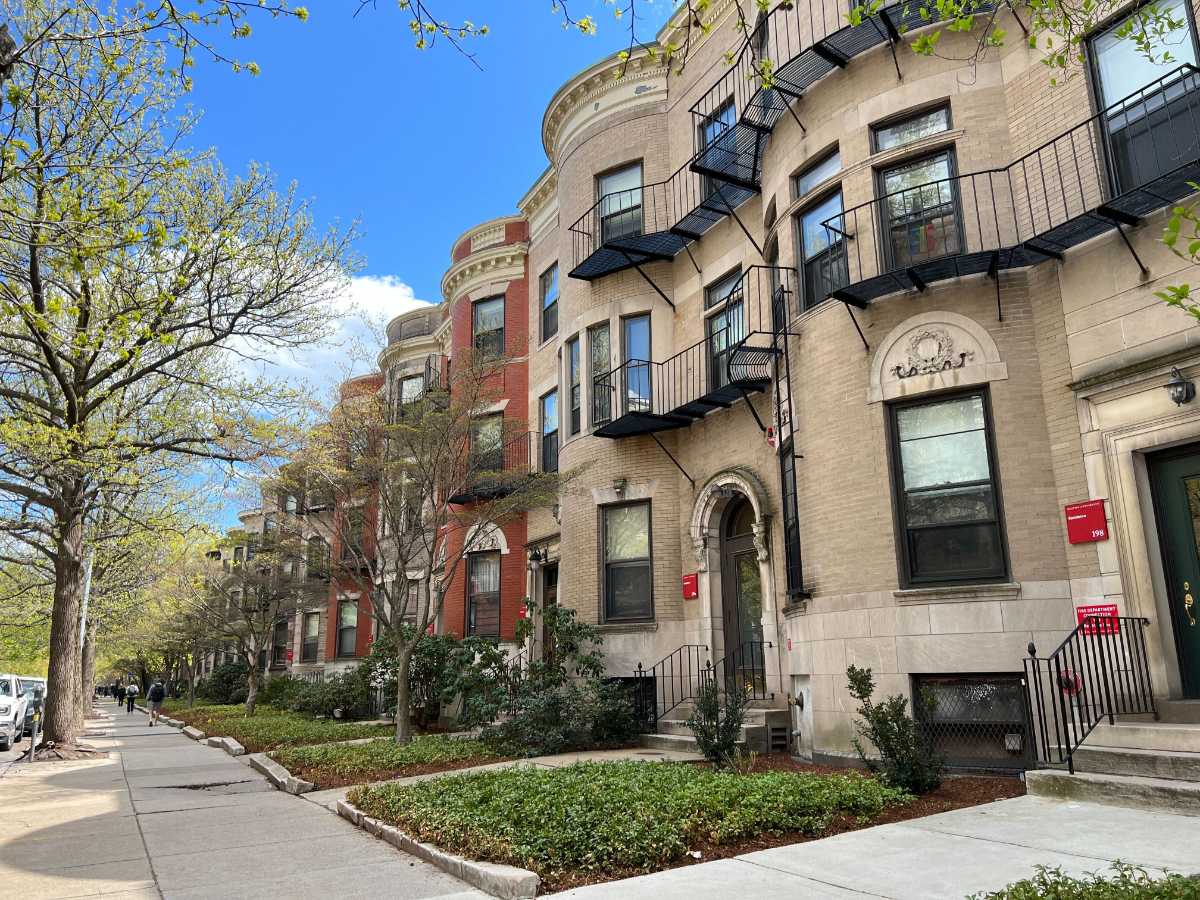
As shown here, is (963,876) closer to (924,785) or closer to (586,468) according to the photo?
(924,785)

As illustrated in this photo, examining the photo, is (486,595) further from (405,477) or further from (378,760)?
(378,760)

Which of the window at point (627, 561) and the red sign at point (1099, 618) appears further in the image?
the window at point (627, 561)

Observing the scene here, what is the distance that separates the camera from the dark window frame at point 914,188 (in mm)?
11062

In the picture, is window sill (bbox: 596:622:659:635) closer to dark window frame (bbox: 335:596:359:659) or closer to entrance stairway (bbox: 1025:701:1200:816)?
entrance stairway (bbox: 1025:701:1200:816)

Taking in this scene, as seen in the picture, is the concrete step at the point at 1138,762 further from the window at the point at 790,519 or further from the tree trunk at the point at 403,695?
the tree trunk at the point at 403,695

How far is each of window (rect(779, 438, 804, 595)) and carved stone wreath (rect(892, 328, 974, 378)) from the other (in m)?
2.09

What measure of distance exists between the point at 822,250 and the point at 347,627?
26.2m

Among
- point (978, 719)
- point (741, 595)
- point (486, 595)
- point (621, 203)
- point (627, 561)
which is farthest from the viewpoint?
point (486, 595)

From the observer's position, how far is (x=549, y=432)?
71.1 ft

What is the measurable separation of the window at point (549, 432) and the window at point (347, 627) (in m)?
14.6

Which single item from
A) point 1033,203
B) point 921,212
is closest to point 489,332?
point 921,212

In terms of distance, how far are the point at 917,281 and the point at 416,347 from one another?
2204 cm

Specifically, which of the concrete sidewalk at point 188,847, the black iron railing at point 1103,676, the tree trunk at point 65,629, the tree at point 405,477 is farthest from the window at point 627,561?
the tree trunk at point 65,629

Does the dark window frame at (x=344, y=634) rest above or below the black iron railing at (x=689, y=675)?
above
